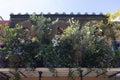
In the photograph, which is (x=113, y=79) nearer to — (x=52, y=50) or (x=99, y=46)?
(x=99, y=46)

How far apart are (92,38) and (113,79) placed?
4232 millimetres

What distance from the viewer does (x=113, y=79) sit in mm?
20844

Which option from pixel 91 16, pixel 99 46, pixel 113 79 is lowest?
pixel 113 79

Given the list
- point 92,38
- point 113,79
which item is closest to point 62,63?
point 92,38

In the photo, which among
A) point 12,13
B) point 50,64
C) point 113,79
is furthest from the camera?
point 12,13

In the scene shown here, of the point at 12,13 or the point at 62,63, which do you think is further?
the point at 12,13

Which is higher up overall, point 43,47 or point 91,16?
point 91,16

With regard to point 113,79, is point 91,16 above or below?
above

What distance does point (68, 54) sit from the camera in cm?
1755

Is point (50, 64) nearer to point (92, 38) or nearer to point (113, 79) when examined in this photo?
point (92, 38)

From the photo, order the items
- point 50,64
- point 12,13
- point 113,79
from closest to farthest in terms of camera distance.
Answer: point 50,64 → point 113,79 → point 12,13

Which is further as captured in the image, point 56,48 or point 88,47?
point 56,48

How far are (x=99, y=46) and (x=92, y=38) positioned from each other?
519 millimetres

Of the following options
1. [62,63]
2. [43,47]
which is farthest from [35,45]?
[62,63]
